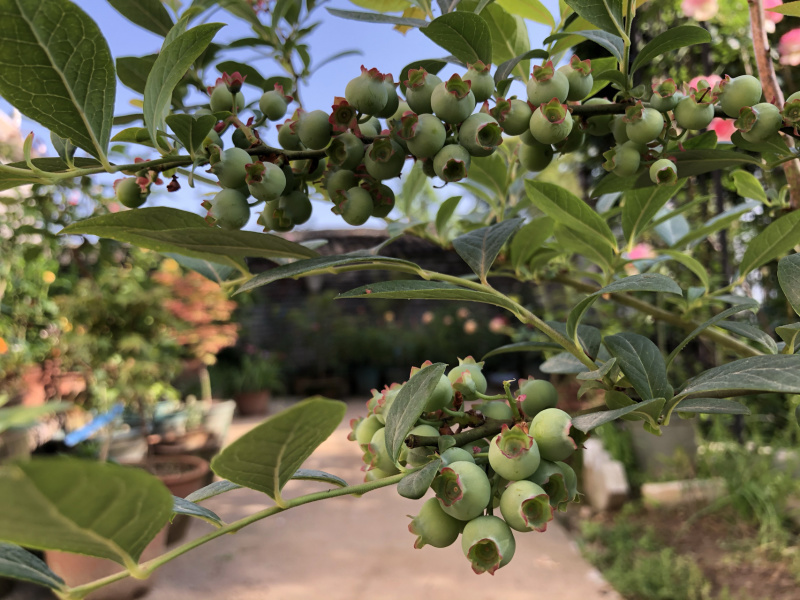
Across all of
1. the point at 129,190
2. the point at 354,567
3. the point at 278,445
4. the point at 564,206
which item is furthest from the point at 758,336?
the point at 354,567

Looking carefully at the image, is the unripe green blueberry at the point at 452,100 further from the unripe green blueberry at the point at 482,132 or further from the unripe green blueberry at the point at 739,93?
the unripe green blueberry at the point at 739,93

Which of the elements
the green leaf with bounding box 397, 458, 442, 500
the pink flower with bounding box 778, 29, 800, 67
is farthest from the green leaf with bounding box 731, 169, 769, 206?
the pink flower with bounding box 778, 29, 800, 67

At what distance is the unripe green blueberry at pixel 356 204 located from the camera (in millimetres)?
390

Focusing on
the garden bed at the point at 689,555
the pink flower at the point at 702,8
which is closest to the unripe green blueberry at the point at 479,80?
the pink flower at the point at 702,8

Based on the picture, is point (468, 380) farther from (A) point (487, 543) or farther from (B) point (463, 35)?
(B) point (463, 35)

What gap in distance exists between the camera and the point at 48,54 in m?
0.29

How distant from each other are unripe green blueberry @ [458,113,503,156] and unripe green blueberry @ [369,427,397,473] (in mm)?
197

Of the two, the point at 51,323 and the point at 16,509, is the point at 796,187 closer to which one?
the point at 16,509

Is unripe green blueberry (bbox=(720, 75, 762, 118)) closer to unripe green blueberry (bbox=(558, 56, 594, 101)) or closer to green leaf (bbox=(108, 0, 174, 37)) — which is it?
unripe green blueberry (bbox=(558, 56, 594, 101))

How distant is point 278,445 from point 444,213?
1.61 ft

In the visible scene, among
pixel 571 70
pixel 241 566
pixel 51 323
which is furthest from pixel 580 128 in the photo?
pixel 51 323

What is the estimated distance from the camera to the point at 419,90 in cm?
38

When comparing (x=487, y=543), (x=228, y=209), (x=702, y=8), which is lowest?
(x=487, y=543)

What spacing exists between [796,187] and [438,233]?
1.30 ft
